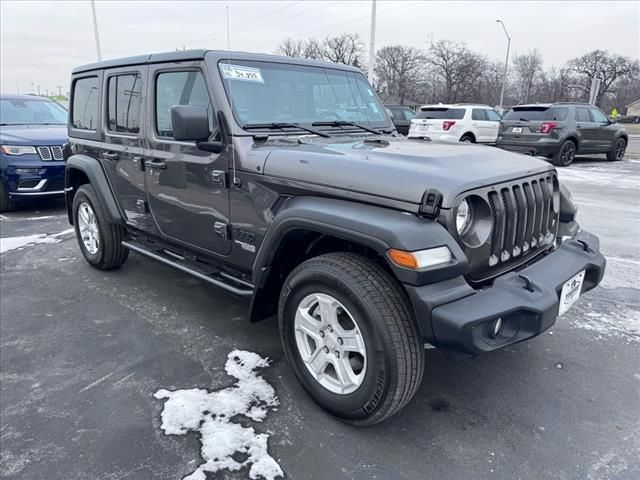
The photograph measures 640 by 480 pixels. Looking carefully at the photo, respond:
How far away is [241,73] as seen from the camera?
10.4 feet

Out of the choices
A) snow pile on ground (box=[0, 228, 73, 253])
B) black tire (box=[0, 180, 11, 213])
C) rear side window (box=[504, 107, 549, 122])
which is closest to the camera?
snow pile on ground (box=[0, 228, 73, 253])

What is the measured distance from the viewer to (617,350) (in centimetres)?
326

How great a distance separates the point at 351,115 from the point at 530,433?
2461 millimetres

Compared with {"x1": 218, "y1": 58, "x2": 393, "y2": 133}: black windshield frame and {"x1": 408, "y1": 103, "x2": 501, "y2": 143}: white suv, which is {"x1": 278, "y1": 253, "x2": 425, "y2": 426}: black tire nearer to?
{"x1": 218, "y1": 58, "x2": 393, "y2": 133}: black windshield frame

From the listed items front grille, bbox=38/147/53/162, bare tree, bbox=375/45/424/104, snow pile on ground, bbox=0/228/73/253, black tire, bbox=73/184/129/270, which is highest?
bare tree, bbox=375/45/424/104

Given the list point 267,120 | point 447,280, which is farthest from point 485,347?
point 267,120

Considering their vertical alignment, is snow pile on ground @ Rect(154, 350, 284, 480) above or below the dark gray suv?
below

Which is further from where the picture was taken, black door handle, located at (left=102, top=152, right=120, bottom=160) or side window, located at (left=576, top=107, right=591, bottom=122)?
side window, located at (left=576, top=107, right=591, bottom=122)

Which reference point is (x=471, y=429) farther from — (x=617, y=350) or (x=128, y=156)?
(x=128, y=156)

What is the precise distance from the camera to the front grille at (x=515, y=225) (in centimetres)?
237

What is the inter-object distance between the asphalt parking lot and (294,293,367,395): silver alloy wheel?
25cm

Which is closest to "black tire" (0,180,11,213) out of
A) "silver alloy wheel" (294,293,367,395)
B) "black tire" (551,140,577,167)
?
"silver alloy wheel" (294,293,367,395)

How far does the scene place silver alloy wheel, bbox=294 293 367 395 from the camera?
241 cm

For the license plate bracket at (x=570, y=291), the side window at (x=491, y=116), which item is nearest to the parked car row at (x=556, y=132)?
the side window at (x=491, y=116)
